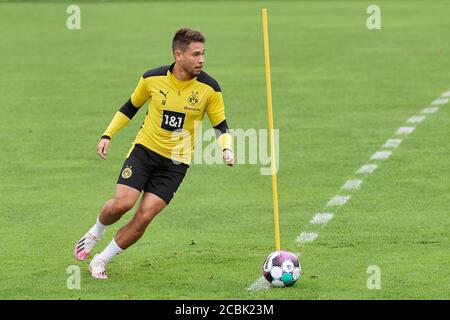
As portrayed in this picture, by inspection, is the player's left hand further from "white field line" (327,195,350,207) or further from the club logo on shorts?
"white field line" (327,195,350,207)

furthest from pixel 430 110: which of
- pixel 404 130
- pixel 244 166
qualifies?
pixel 244 166

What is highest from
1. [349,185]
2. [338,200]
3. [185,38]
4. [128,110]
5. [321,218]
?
[185,38]

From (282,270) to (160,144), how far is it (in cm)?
183

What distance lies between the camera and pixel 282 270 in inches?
456

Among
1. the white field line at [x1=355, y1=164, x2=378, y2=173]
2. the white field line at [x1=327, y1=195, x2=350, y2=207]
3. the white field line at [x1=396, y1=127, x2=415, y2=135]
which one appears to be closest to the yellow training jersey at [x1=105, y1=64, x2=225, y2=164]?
the white field line at [x1=327, y1=195, x2=350, y2=207]

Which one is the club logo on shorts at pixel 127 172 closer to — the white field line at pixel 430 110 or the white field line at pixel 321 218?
the white field line at pixel 321 218

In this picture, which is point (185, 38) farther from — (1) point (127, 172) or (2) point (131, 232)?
(2) point (131, 232)

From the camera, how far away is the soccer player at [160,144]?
12.1 metres

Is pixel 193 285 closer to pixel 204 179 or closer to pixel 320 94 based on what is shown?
pixel 204 179

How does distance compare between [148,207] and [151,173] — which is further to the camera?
[151,173]

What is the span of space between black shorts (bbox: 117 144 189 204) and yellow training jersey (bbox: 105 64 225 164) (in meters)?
0.07

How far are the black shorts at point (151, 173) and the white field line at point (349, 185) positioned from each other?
128cm

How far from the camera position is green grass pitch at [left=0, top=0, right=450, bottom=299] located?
40.4 ft
